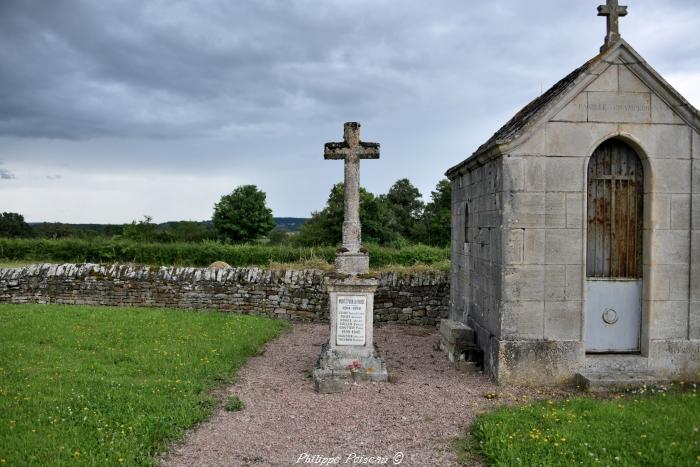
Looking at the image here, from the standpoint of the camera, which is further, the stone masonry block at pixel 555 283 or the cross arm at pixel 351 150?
the cross arm at pixel 351 150

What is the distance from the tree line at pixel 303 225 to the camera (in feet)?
115

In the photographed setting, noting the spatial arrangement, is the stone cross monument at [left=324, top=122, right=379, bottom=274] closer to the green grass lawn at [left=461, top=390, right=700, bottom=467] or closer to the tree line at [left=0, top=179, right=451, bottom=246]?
the green grass lawn at [left=461, top=390, right=700, bottom=467]

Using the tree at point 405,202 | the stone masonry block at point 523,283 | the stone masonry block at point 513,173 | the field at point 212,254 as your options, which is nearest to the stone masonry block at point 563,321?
the stone masonry block at point 523,283

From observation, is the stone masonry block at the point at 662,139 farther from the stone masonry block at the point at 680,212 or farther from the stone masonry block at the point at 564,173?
the stone masonry block at the point at 564,173

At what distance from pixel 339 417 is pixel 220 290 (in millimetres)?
8610

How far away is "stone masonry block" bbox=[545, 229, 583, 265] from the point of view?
7.96 m

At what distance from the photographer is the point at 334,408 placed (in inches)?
273

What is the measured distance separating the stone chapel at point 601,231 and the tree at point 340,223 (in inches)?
1024

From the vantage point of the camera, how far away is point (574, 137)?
7973 mm

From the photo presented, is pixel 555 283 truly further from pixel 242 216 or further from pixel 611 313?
pixel 242 216

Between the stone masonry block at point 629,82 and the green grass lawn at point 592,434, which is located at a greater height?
the stone masonry block at point 629,82

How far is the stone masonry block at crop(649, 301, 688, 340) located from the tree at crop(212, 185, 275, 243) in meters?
42.1

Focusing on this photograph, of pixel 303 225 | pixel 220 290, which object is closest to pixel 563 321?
pixel 220 290

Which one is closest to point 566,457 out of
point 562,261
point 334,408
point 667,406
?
point 667,406
